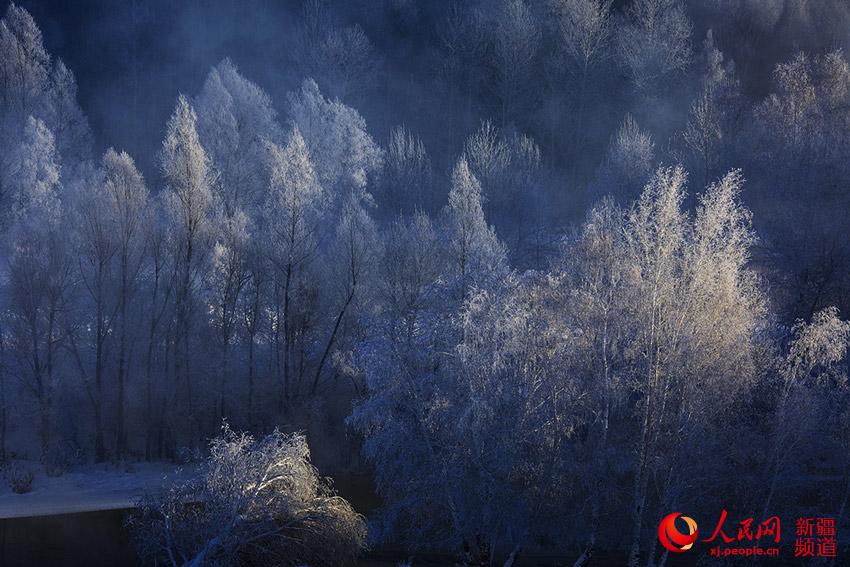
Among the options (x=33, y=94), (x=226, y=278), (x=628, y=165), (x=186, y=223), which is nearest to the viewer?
(x=186, y=223)

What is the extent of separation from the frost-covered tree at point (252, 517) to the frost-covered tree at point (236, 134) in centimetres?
2239

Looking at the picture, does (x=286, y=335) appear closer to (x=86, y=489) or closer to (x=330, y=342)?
(x=330, y=342)

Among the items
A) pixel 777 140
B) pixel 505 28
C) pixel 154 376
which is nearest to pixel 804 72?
pixel 777 140

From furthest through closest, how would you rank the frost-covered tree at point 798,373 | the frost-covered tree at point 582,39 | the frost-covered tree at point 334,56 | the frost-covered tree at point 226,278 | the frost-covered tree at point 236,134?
1. the frost-covered tree at point 582,39
2. the frost-covered tree at point 334,56
3. the frost-covered tree at point 236,134
4. the frost-covered tree at point 226,278
5. the frost-covered tree at point 798,373

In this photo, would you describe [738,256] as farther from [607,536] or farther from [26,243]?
[26,243]

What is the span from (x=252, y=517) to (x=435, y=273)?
17.5 meters

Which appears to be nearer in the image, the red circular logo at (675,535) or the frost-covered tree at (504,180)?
the red circular logo at (675,535)

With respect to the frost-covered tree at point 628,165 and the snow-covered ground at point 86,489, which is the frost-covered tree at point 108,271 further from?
the frost-covered tree at point 628,165

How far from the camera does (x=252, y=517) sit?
2092cm

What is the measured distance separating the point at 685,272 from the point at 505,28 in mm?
42435

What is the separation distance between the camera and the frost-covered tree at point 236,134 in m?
44.2

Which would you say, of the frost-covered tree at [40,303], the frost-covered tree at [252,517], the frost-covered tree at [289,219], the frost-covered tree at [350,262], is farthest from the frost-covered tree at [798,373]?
the frost-covered tree at [40,303]

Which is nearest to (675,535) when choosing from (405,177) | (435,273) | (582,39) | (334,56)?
(435,273)

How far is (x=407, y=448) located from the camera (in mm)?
24516
